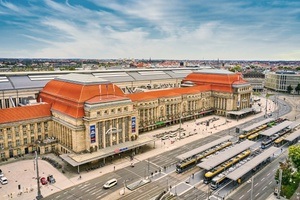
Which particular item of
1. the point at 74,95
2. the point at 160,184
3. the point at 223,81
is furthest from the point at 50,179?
the point at 223,81

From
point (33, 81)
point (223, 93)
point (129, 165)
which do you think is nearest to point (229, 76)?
point (223, 93)

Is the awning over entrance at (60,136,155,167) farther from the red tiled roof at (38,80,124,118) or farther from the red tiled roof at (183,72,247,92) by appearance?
the red tiled roof at (183,72,247,92)

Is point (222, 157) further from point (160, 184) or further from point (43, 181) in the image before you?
point (43, 181)

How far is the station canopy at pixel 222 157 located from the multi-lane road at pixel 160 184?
4.57 m

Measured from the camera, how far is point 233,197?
77.9 metres

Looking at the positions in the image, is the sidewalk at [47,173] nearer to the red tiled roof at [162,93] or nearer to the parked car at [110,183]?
the parked car at [110,183]

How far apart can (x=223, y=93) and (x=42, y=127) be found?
121 meters

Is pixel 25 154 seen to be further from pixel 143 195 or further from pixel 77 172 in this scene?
pixel 143 195

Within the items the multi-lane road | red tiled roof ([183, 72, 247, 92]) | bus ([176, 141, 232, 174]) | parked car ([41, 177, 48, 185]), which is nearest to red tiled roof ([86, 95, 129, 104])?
the multi-lane road

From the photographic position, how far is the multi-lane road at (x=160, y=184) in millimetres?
79500

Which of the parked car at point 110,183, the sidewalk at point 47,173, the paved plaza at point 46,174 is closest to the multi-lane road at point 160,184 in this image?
the parked car at point 110,183

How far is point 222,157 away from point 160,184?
26259 millimetres

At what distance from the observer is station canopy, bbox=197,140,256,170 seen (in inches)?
3561

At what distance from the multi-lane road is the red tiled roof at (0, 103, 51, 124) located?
45.3 meters
